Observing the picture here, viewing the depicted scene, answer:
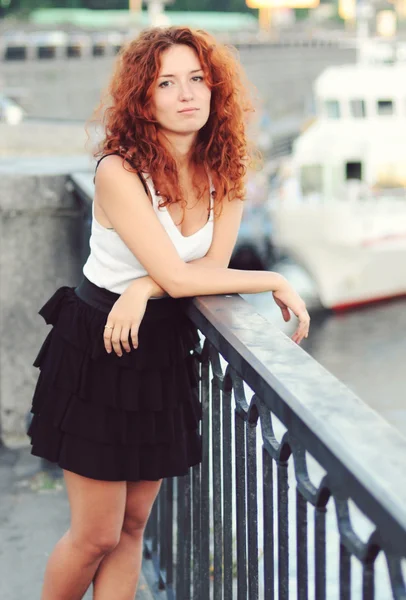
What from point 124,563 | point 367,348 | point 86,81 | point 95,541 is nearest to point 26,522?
point 124,563

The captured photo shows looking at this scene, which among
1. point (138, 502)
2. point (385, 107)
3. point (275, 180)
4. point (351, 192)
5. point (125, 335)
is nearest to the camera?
point (125, 335)

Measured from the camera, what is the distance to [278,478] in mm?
1876

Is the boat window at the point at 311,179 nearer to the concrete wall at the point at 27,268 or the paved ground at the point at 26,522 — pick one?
the concrete wall at the point at 27,268

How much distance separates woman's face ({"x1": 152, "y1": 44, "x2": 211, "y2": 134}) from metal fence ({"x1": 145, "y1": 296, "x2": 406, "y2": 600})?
40 centimetres

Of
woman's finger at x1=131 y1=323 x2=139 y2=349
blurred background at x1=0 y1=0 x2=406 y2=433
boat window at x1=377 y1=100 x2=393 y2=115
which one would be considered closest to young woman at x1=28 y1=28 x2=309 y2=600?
woman's finger at x1=131 y1=323 x2=139 y2=349

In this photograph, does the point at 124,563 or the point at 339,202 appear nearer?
the point at 124,563

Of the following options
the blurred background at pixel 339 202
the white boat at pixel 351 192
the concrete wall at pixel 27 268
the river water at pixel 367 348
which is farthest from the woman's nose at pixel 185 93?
the white boat at pixel 351 192

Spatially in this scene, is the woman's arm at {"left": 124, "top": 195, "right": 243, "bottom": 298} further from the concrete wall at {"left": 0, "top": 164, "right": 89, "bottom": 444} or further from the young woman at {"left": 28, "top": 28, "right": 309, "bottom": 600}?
the concrete wall at {"left": 0, "top": 164, "right": 89, "bottom": 444}

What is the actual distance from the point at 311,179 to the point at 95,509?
99.4 feet

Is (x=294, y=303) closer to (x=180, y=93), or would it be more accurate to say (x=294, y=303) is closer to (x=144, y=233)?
(x=144, y=233)

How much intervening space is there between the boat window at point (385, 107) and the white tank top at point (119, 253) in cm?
3305

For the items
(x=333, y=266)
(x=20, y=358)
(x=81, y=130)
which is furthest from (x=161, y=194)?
(x=333, y=266)

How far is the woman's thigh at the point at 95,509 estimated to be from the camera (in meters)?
2.43

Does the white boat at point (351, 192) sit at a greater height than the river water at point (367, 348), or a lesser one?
greater
